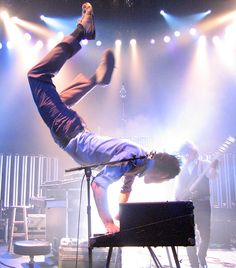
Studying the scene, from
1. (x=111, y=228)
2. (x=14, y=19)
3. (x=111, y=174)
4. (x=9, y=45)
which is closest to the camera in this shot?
(x=111, y=228)

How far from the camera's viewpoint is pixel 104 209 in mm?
2830

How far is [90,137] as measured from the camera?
312cm

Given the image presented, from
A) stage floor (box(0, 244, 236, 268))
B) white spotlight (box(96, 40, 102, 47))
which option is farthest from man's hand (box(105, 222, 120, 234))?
white spotlight (box(96, 40, 102, 47))

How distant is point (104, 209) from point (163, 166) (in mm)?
614

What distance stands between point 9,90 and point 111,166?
8045 millimetres

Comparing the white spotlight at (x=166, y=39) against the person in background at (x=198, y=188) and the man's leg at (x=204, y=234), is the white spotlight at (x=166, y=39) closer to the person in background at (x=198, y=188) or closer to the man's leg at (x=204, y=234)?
the person in background at (x=198, y=188)

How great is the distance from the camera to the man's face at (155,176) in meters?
3.00

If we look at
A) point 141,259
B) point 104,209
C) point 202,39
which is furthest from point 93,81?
point 202,39

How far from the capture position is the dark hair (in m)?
2.98

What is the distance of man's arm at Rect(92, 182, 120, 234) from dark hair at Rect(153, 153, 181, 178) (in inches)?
20.0

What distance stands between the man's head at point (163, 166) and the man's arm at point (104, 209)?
1.49ft

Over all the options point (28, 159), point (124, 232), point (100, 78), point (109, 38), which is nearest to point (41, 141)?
point (28, 159)

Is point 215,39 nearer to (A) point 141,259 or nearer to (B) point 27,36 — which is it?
(B) point 27,36

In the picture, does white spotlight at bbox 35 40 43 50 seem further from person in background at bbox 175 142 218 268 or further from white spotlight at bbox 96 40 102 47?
person in background at bbox 175 142 218 268
